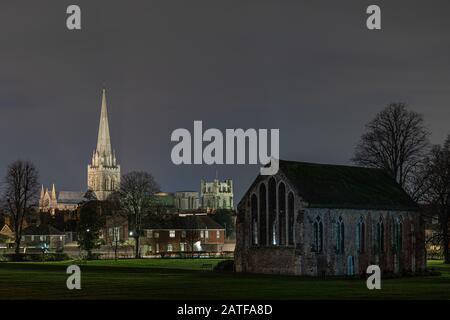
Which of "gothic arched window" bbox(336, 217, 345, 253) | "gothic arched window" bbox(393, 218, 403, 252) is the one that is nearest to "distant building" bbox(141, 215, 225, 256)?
"gothic arched window" bbox(393, 218, 403, 252)

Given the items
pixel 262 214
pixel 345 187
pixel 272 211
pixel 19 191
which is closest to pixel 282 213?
pixel 272 211

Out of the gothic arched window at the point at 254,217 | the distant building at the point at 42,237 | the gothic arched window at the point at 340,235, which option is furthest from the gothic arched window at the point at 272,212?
the distant building at the point at 42,237

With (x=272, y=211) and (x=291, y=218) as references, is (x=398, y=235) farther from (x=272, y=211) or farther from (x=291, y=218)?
(x=272, y=211)

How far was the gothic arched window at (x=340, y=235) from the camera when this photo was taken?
226 ft

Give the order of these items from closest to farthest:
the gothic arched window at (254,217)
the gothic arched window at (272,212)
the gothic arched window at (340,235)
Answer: the gothic arched window at (340,235), the gothic arched window at (272,212), the gothic arched window at (254,217)

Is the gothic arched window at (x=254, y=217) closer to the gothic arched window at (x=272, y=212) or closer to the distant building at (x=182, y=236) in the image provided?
the gothic arched window at (x=272, y=212)

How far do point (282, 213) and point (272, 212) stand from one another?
50.2 inches

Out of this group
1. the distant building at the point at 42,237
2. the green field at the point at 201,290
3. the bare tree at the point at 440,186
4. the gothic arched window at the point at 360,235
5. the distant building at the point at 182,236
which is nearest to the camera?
the green field at the point at 201,290

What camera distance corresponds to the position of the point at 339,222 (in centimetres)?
6956

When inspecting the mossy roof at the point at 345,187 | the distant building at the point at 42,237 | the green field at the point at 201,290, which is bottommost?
the green field at the point at 201,290

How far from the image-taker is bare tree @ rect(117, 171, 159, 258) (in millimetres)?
141125

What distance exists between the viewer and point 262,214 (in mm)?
71562
